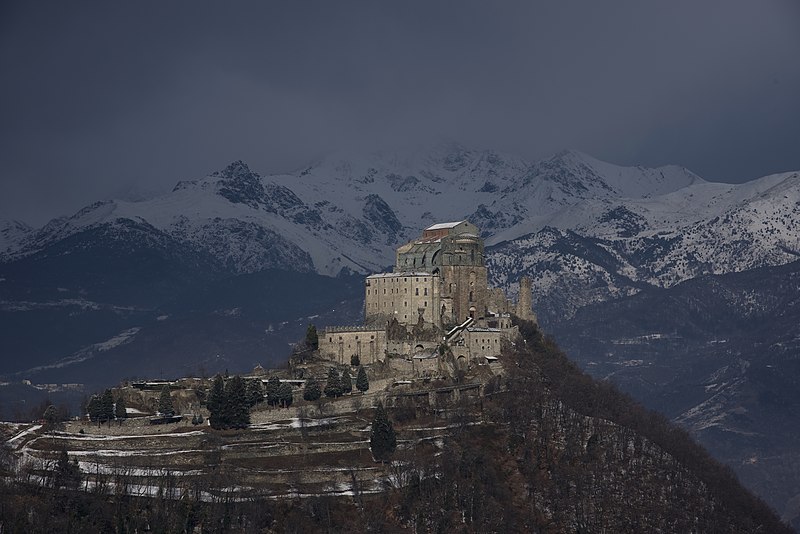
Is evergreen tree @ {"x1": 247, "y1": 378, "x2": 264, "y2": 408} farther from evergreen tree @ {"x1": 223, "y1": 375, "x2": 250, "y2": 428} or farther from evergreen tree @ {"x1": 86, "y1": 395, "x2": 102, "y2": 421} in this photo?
evergreen tree @ {"x1": 86, "y1": 395, "x2": 102, "y2": 421}

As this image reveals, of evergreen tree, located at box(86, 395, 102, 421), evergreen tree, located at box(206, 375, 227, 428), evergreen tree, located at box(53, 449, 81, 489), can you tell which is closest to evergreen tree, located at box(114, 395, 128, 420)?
evergreen tree, located at box(86, 395, 102, 421)

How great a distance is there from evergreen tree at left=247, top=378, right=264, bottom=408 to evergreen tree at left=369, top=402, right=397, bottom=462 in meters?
18.7

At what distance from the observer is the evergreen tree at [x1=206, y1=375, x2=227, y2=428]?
18912 centimetres

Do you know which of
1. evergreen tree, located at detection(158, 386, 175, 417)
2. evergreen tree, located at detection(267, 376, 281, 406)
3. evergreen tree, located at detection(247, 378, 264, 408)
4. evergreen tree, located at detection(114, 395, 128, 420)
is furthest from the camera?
evergreen tree, located at detection(267, 376, 281, 406)

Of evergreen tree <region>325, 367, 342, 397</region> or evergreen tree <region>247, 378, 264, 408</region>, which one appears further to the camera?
evergreen tree <region>325, 367, 342, 397</region>

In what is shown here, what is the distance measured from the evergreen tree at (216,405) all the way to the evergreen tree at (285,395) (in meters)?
7.54

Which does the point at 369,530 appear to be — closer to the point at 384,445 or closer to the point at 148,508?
the point at 384,445

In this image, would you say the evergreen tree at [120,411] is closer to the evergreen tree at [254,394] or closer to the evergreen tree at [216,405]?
the evergreen tree at [216,405]

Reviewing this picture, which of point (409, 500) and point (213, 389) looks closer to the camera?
point (409, 500)

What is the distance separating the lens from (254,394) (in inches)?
7726

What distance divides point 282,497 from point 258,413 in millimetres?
20885

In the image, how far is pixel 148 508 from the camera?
16812 centimetres

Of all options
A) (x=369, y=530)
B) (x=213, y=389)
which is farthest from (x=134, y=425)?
(x=369, y=530)

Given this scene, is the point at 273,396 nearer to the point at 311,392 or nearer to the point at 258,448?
the point at 311,392
